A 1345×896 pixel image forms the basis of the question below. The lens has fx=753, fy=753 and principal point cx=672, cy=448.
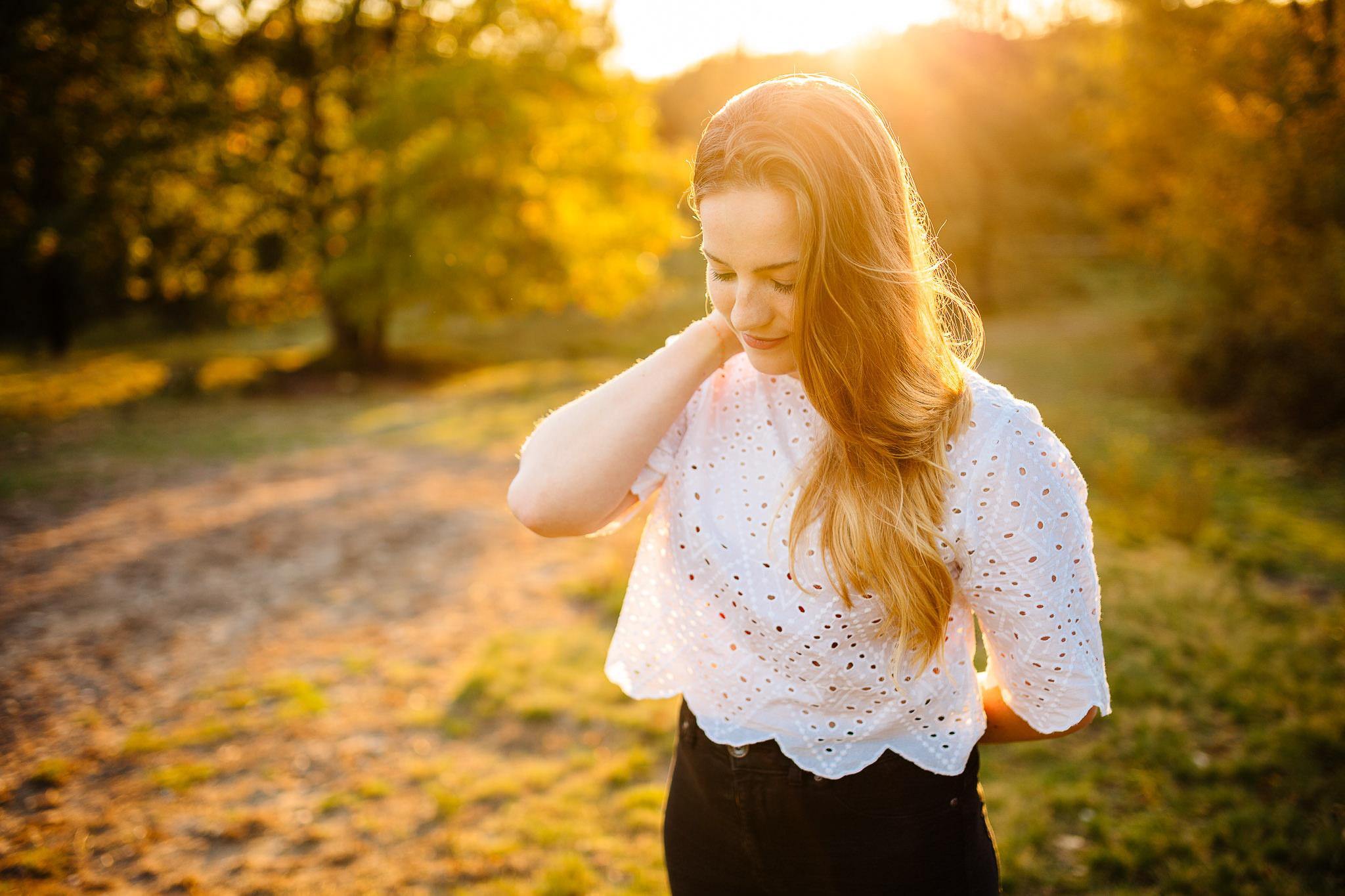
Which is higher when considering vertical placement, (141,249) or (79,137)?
(79,137)

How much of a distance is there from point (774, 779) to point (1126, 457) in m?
7.85

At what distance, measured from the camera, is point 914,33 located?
21000mm

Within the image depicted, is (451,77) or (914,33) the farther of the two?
(914,33)

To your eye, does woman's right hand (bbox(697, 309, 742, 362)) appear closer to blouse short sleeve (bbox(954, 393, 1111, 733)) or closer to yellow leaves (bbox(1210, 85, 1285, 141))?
blouse short sleeve (bbox(954, 393, 1111, 733))

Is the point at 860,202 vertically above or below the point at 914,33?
below

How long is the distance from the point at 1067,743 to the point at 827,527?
343 centimetres

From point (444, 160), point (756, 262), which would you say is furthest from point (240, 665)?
point (444, 160)

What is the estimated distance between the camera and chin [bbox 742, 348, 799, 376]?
132cm

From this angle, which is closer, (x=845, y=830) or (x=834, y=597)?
(x=834, y=597)

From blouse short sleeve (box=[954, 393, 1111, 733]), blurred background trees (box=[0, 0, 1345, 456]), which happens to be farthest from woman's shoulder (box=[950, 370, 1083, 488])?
blurred background trees (box=[0, 0, 1345, 456])

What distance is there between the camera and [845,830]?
1.42m

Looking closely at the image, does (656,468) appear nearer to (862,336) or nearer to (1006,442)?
(862,336)

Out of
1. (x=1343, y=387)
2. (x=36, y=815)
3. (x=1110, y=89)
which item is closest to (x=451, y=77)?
(x=1110, y=89)

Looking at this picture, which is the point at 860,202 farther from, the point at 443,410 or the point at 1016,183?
the point at 1016,183
